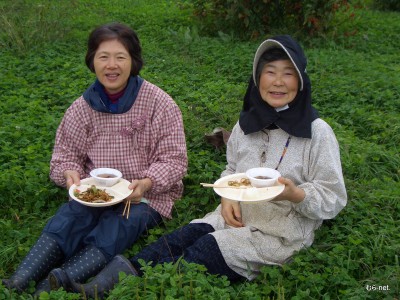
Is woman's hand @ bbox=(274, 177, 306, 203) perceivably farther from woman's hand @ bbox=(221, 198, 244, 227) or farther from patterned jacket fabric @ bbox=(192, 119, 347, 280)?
woman's hand @ bbox=(221, 198, 244, 227)

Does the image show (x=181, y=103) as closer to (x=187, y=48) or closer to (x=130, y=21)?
(x=187, y=48)

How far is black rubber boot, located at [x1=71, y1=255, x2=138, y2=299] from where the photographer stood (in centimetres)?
288

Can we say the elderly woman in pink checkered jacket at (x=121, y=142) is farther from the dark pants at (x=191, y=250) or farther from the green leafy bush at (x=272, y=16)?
the green leafy bush at (x=272, y=16)

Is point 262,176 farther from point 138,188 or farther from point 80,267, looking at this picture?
point 80,267

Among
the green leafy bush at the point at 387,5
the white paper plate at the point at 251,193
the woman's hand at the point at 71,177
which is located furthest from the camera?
the green leafy bush at the point at 387,5

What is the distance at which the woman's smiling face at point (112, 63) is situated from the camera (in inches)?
137

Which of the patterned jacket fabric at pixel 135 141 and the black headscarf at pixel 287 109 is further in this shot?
the patterned jacket fabric at pixel 135 141

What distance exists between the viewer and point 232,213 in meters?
3.24

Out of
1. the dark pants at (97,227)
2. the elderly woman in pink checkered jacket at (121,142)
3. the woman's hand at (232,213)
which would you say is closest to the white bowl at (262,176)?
the woman's hand at (232,213)

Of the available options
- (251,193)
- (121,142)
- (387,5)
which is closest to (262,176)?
(251,193)

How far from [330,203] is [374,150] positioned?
1.54 meters

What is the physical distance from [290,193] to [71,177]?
1.37 m

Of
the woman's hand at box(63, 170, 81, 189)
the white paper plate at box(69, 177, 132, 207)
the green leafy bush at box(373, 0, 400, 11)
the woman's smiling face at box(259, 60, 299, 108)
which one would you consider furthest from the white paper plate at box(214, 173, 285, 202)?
the green leafy bush at box(373, 0, 400, 11)

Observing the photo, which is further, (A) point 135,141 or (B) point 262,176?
(A) point 135,141
